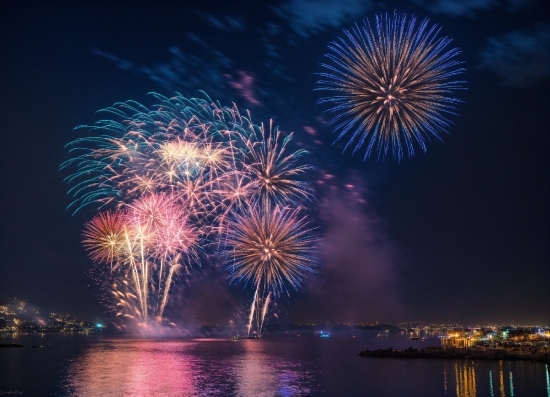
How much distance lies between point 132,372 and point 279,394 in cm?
1687

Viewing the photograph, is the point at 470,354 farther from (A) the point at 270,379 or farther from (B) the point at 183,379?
(B) the point at 183,379

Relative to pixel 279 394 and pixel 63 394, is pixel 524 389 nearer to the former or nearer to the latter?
pixel 279 394

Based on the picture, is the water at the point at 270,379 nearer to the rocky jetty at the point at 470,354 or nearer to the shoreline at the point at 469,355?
the shoreline at the point at 469,355

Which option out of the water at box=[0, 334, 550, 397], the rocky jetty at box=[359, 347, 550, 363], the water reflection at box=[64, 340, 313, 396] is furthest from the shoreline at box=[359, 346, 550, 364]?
the water reflection at box=[64, 340, 313, 396]

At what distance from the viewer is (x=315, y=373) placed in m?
45.9

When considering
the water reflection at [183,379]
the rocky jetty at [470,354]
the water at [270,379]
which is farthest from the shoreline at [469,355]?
the water reflection at [183,379]

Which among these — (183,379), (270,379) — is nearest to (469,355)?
(270,379)

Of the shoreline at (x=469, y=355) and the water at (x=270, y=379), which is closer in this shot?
the water at (x=270, y=379)

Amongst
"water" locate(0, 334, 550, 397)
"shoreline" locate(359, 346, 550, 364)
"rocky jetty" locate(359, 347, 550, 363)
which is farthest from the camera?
"rocky jetty" locate(359, 347, 550, 363)

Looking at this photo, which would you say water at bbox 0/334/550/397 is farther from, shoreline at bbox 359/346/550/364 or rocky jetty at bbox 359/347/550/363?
rocky jetty at bbox 359/347/550/363

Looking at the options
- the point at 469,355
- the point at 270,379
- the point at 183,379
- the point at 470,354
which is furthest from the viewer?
the point at 470,354

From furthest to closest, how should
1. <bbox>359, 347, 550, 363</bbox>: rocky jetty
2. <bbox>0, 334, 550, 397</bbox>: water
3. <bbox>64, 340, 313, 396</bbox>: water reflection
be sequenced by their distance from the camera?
<bbox>359, 347, 550, 363</bbox>: rocky jetty, <bbox>64, 340, 313, 396</bbox>: water reflection, <bbox>0, 334, 550, 397</bbox>: water

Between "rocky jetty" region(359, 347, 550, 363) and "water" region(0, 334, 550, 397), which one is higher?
"rocky jetty" region(359, 347, 550, 363)

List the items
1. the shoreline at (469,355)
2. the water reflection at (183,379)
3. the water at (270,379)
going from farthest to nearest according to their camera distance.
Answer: the shoreline at (469,355), the water reflection at (183,379), the water at (270,379)
